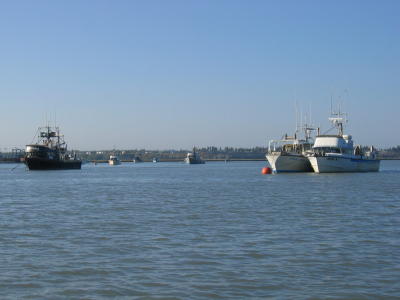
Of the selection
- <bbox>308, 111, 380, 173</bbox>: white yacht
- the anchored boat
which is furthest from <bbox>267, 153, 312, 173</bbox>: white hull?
the anchored boat

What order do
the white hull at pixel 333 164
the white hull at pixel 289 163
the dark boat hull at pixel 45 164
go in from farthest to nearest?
the dark boat hull at pixel 45 164
the white hull at pixel 289 163
the white hull at pixel 333 164

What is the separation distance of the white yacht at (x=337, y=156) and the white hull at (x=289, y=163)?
185cm

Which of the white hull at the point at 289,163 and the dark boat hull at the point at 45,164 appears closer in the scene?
the white hull at the point at 289,163

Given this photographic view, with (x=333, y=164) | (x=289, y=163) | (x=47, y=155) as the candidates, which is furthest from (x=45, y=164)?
(x=333, y=164)

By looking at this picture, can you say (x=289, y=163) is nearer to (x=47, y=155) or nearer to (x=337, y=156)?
(x=337, y=156)

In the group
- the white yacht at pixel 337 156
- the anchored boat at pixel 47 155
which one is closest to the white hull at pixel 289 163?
the white yacht at pixel 337 156

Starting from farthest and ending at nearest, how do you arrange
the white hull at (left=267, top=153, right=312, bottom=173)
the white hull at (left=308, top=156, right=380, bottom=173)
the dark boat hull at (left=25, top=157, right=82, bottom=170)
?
the dark boat hull at (left=25, top=157, right=82, bottom=170) → the white hull at (left=267, top=153, right=312, bottom=173) → the white hull at (left=308, top=156, right=380, bottom=173)

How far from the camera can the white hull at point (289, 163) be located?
9362cm

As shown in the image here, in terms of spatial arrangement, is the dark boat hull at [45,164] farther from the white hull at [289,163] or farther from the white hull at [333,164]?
the white hull at [333,164]

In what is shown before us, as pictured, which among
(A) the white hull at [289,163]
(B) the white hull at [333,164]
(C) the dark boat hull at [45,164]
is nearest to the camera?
(B) the white hull at [333,164]

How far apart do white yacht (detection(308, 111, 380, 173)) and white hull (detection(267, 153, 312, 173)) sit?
1.85 metres

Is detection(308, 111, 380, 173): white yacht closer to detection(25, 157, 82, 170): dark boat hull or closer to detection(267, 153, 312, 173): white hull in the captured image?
detection(267, 153, 312, 173): white hull

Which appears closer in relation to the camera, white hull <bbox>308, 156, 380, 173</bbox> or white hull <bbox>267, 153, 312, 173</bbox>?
white hull <bbox>308, 156, 380, 173</bbox>

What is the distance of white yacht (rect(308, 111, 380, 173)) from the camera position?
88625 mm
